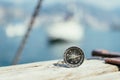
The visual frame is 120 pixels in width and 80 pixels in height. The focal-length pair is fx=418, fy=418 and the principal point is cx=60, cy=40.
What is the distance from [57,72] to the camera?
11.9 feet

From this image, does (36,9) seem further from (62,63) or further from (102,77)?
(102,77)

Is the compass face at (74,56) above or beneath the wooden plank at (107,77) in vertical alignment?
above

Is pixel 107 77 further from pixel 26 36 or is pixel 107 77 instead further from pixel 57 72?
pixel 26 36

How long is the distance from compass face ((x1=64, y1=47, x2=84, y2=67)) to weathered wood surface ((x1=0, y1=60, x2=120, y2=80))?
0.07 meters

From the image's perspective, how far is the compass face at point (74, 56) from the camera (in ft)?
13.0

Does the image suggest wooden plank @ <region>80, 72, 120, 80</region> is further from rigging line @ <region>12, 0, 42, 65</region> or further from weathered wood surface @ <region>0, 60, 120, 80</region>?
rigging line @ <region>12, 0, 42, 65</region>

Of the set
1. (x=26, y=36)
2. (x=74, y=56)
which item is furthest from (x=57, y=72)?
(x=26, y=36)

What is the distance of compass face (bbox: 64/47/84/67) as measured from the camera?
3.97 m

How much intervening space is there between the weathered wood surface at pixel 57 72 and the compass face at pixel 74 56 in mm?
69

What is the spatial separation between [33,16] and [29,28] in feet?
0.52

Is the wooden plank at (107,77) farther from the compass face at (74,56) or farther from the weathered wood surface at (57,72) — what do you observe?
the compass face at (74,56)

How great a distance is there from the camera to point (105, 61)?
4215 mm

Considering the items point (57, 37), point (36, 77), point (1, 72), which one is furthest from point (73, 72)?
point (57, 37)

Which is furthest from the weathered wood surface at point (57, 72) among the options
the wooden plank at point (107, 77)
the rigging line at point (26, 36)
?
the rigging line at point (26, 36)
